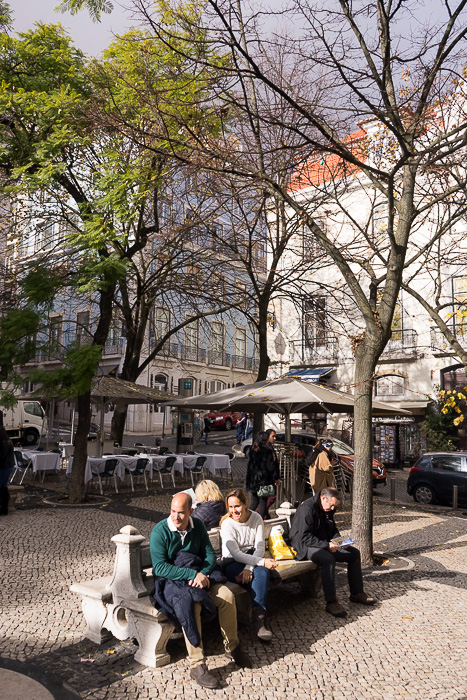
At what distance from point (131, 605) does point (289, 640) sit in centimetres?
143

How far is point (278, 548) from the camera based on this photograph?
6.06 meters

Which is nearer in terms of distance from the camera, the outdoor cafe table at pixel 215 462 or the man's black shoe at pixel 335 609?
the man's black shoe at pixel 335 609

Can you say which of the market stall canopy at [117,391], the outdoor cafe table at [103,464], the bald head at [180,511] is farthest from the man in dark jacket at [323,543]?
the market stall canopy at [117,391]

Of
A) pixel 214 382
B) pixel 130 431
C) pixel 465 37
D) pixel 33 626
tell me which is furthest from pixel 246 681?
pixel 214 382

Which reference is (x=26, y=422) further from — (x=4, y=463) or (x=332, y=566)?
(x=332, y=566)

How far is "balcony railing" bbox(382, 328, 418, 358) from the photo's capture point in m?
26.9

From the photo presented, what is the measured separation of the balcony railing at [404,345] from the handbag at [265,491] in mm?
18150

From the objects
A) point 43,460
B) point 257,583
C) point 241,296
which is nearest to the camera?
point 257,583

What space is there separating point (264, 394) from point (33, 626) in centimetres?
611

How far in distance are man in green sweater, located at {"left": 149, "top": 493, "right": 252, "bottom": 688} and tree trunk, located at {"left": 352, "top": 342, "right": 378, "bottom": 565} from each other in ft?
11.1

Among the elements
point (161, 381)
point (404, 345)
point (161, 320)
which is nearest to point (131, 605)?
point (161, 320)

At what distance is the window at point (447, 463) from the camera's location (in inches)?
574

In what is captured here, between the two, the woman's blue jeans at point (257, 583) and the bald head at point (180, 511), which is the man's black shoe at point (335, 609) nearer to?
the woman's blue jeans at point (257, 583)

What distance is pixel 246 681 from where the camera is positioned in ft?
13.8
